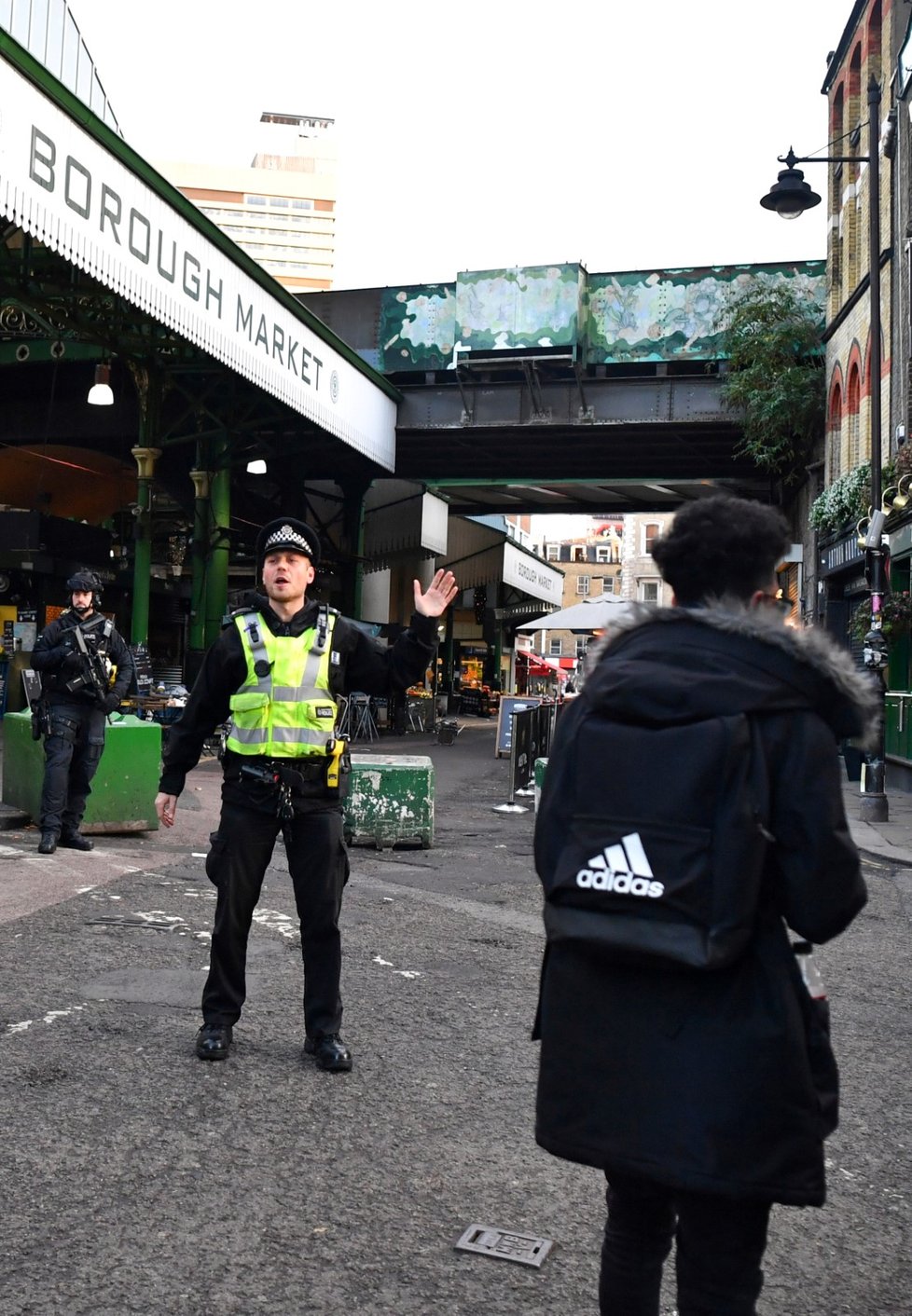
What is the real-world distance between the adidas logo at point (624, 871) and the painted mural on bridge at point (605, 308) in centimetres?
2420

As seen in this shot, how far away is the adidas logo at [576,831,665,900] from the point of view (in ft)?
7.05

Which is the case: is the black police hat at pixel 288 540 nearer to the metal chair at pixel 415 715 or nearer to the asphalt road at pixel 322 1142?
the asphalt road at pixel 322 1142

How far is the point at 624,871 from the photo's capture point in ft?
7.11

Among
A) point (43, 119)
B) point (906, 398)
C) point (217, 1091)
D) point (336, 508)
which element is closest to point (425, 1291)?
point (217, 1091)

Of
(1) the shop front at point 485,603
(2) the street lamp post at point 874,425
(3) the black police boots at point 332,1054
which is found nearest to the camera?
(3) the black police boots at point 332,1054

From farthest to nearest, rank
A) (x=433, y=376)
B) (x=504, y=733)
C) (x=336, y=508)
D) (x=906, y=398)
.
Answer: (x=336, y=508), (x=433, y=376), (x=504, y=733), (x=906, y=398)

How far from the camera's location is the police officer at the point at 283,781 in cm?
466

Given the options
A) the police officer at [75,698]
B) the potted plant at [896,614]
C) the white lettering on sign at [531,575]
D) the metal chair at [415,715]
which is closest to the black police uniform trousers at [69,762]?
the police officer at [75,698]

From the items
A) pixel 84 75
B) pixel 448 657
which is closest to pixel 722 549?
pixel 448 657

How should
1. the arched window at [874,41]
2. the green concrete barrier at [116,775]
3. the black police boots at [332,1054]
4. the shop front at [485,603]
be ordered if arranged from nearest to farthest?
the black police boots at [332,1054], the green concrete barrier at [116,775], the arched window at [874,41], the shop front at [485,603]

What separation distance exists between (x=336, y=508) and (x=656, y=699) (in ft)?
97.7

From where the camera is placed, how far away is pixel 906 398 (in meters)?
17.8

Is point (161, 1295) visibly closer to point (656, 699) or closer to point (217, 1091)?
point (217, 1091)

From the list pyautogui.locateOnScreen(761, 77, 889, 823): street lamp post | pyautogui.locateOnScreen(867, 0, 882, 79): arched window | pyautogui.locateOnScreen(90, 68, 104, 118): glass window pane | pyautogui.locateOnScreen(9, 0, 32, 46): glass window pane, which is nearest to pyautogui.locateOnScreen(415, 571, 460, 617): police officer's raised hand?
pyautogui.locateOnScreen(761, 77, 889, 823): street lamp post
